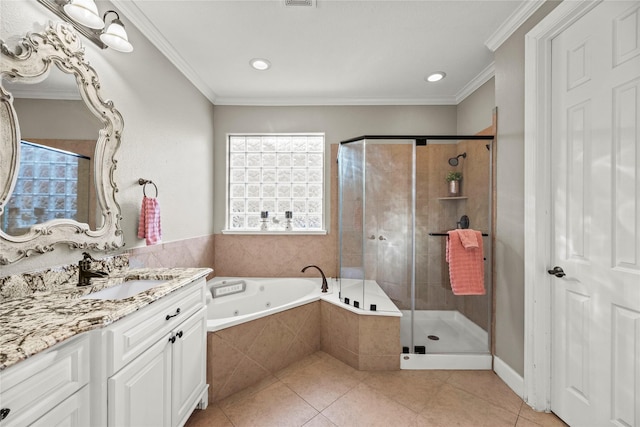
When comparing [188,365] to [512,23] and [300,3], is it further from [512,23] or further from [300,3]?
[512,23]

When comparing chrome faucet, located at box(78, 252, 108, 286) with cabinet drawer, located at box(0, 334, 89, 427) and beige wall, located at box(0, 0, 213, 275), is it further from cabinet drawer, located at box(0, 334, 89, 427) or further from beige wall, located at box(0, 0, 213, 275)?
cabinet drawer, located at box(0, 334, 89, 427)

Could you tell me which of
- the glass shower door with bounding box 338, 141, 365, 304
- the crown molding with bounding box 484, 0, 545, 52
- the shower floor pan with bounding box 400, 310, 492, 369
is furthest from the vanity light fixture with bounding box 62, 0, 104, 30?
the shower floor pan with bounding box 400, 310, 492, 369

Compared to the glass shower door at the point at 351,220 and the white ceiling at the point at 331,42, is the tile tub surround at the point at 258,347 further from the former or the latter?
the white ceiling at the point at 331,42

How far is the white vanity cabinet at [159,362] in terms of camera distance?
3.08ft

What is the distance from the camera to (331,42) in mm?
1986

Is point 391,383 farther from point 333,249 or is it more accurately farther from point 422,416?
point 333,249

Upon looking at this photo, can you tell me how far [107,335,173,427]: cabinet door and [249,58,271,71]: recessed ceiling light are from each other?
7.26 feet

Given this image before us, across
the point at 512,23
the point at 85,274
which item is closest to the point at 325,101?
the point at 512,23

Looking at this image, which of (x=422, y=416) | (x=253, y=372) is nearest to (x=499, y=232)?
(x=422, y=416)

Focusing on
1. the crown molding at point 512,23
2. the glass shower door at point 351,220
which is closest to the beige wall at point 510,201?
the crown molding at point 512,23

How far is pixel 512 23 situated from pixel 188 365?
3040mm

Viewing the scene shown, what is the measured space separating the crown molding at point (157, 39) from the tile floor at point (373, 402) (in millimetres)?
2645

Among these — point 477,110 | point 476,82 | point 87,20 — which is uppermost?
point 476,82

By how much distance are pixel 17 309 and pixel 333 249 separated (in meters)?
2.43
